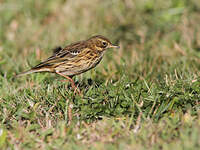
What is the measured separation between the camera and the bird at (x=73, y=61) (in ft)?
20.4

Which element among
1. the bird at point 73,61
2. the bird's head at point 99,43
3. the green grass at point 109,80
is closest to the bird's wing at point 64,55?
the bird at point 73,61

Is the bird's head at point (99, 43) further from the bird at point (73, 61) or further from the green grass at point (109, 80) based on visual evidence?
the green grass at point (109, 80)

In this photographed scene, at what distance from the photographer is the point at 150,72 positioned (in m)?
7.21

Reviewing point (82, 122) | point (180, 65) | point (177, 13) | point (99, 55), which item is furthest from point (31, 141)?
point (177, 13)

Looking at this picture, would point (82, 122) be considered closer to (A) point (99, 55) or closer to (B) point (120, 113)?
(B) point (120, 113)

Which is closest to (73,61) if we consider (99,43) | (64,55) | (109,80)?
(64,55)

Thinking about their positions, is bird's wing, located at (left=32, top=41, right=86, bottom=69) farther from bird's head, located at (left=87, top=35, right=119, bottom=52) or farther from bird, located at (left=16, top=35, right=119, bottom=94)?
bird's head, located at (left=87, top=35, right=119, bottom=52)

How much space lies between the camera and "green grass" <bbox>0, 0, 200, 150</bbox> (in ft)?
15.2

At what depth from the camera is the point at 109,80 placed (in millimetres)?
6719

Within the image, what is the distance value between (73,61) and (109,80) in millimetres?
811

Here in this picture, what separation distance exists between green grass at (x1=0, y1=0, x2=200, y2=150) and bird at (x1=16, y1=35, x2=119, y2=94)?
25cm

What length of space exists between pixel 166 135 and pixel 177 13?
6.30 meters

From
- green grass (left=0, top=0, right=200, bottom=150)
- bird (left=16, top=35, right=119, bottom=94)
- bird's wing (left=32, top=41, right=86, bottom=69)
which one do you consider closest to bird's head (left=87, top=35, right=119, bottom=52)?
bird (left=16, top=35, right=119, bottom=94)

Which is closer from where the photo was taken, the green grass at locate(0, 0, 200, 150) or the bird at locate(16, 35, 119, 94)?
the green grass at locate(0, 0, 200, 150)
